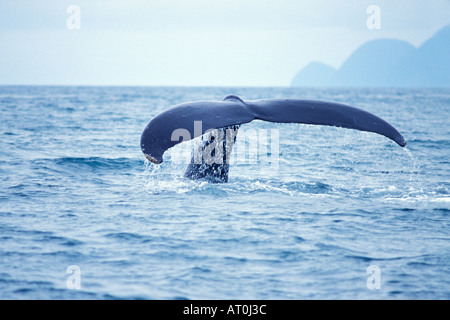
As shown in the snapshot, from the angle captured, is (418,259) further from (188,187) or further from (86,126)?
(86,126)

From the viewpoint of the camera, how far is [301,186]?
33.9 ft

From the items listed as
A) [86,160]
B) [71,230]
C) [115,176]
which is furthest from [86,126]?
[71,230]

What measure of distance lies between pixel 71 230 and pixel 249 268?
2546 millimetres

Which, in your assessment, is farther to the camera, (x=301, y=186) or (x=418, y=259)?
(x=301, y=186)

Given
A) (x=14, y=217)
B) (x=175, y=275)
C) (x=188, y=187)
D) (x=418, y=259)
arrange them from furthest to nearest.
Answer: (x=188, y=187)
(x=14, y=217)
(x=418, y=259)
(x=175, y=275)

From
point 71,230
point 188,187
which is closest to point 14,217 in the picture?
point 71,230

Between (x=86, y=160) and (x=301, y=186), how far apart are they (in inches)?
228

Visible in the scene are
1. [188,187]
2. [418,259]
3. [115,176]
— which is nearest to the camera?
[418,259]

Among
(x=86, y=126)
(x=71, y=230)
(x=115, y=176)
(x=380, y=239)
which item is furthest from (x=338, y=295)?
(x=86, y=126)

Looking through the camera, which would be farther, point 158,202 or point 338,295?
point 158,202

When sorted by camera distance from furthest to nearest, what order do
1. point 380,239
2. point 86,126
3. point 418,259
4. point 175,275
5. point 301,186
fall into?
point 86,126 → point 301,186 → point 380,239 → point 418,259 → point 175,275

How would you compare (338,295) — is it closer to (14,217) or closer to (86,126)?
(14,217)

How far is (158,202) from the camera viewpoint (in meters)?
8.66
